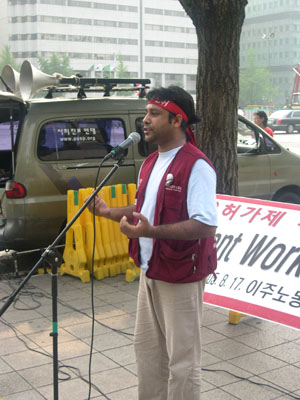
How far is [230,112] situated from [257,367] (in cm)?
285

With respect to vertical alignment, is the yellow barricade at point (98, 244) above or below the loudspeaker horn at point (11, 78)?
below

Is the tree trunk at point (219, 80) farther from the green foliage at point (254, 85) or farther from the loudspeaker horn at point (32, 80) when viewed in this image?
the green foliage at point (254, 85)

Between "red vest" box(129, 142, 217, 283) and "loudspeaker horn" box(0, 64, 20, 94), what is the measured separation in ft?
17.0

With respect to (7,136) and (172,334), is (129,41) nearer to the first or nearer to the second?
(7,136)

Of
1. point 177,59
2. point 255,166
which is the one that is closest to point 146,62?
point 177,59

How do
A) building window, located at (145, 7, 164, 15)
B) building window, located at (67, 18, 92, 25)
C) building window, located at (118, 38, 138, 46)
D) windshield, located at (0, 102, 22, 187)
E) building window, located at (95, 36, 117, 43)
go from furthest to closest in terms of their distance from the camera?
building window, located at (145, 7, 164, 15) → building window, located at (118, 38, 138, 46) → building window, located at (95, 36, 117, 43) → building window, located at (67, 18, 92, 25) → windshield, located at (0, 102, 22, 187)

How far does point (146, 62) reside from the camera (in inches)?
4700

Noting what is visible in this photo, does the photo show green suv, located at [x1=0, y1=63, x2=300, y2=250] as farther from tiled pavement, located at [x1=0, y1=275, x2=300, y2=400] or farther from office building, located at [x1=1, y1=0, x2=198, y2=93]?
office building, located at [x1=1, y1=0, x2=198, y2=93]

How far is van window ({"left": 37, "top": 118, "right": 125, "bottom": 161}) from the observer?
7195mm

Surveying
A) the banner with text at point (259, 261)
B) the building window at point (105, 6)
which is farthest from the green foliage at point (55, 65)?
the banner with text at point (259, 261)

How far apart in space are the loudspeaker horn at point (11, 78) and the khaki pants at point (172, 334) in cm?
519

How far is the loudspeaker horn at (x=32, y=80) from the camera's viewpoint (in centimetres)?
715

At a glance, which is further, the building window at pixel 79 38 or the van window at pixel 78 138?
the building window at pixel 79 38

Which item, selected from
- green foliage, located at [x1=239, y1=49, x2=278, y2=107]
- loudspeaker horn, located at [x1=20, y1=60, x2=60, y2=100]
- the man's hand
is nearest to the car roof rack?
loudspeaker horn, located at [x1=20, y1=60, x2=60, y2=100]
